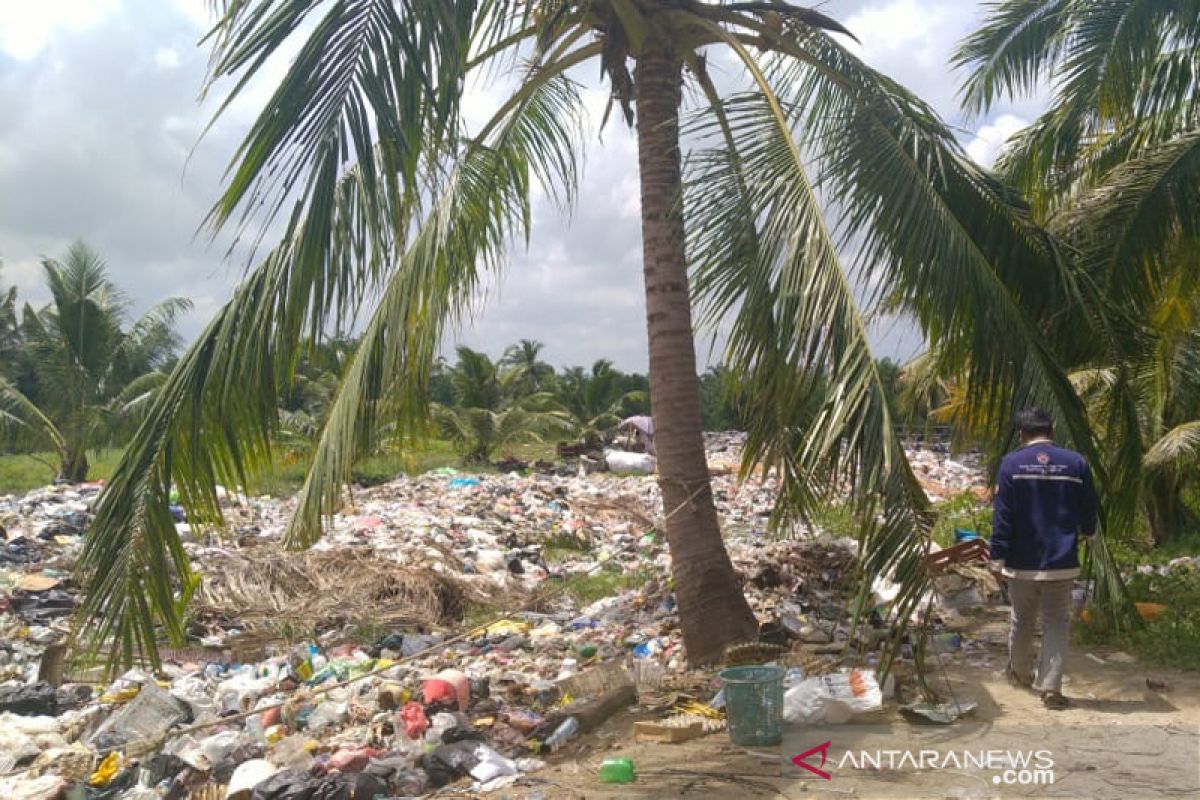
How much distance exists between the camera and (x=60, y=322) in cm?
1922

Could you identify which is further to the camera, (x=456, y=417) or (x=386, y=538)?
(x=456, y=417)

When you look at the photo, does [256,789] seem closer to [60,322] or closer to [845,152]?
[845,152]

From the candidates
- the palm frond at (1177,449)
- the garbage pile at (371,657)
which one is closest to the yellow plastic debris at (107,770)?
the garbage pile at (371,657)

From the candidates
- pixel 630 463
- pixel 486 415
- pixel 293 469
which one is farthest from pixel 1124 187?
pixel 293 469

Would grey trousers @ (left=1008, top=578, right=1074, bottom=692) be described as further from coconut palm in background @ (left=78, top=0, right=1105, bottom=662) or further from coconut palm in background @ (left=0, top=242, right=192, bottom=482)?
coconut palm in background @ (left=0, top=242, right=192, bottom=482)

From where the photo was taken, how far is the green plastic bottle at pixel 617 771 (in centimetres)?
421

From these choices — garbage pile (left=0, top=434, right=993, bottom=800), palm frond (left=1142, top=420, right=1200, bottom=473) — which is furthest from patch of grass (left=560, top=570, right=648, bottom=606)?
palm frond (left=1142, top=420, right=1200, bottom=473)

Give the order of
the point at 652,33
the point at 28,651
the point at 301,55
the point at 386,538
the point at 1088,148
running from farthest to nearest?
1. the point at 386,538
2. the point at 1088,148
3. the point at 28,651
4. the point at 652,33
5. the point at 301,55

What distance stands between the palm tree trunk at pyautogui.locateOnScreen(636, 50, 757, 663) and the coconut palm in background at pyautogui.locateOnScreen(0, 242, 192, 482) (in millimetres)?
15870

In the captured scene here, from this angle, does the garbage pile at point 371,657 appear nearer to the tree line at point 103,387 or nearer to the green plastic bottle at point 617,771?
the green plastic bottle at point 617,771

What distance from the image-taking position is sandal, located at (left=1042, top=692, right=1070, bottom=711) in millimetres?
4547

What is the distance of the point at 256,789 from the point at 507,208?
13.1ft

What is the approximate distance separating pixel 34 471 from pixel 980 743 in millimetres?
24455

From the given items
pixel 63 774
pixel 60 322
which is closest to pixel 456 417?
pixel 60 322
